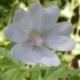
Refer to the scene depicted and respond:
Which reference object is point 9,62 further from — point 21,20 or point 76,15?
point 76,15

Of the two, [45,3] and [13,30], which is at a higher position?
[13,30]

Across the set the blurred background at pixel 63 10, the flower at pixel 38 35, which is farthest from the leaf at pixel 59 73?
the blurred background at pixel 63 10

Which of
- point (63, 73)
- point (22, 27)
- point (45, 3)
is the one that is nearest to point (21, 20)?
point (22, 27)

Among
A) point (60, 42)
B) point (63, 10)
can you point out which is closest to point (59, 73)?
point (60, 42)

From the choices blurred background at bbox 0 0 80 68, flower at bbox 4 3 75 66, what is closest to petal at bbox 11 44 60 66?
flower at bbox 4 3 75 66

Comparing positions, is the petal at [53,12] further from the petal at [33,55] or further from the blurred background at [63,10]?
the blurred background at [63,10]

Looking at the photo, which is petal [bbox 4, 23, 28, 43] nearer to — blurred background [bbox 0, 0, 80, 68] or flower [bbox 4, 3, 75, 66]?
flower [bbox 4, 3, 75, 66]

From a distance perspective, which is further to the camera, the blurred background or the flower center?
the blurred background
